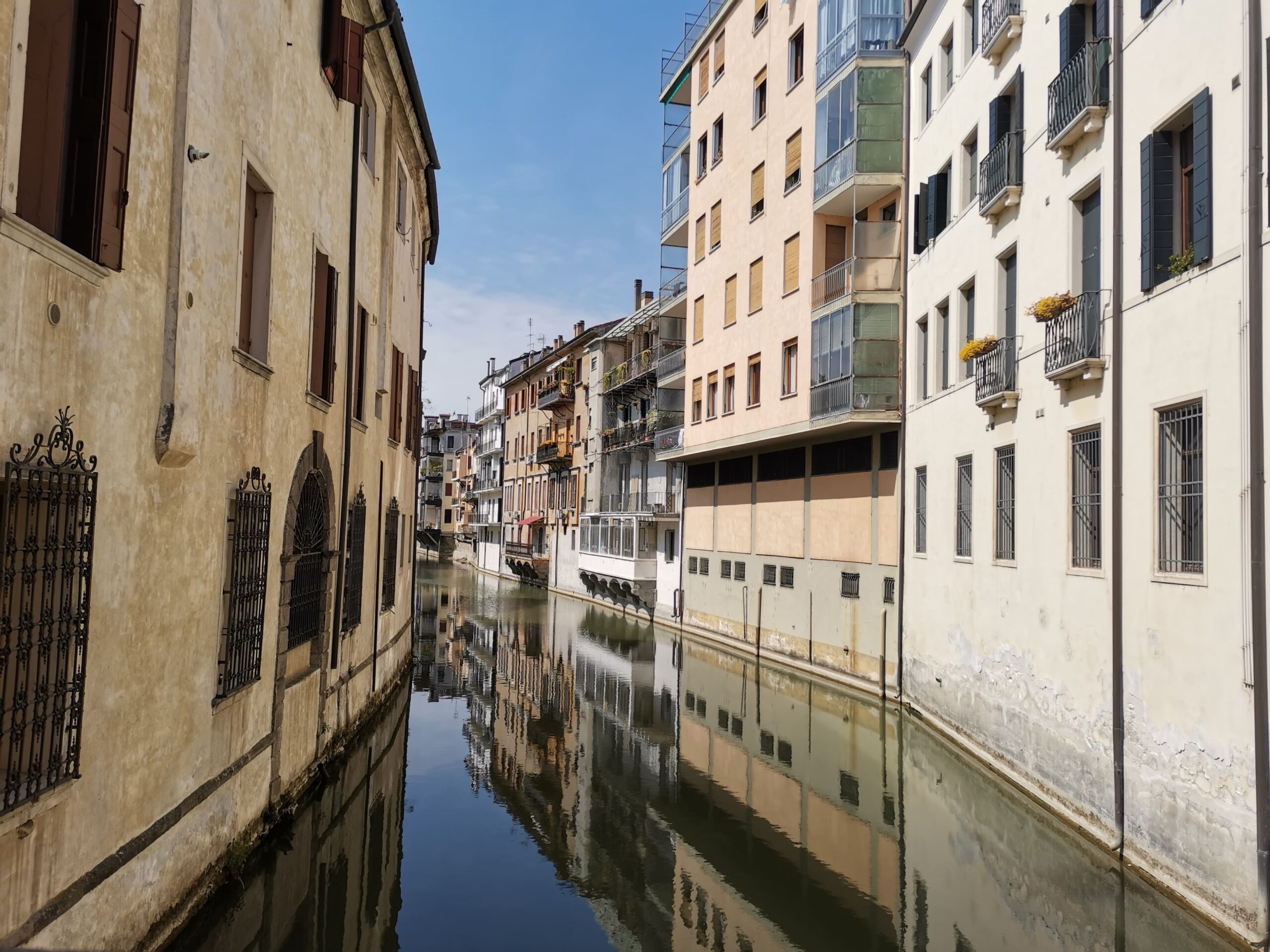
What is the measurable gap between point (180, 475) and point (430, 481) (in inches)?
3263

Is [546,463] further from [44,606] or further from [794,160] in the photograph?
[44,606]

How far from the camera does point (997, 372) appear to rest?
44.1ft

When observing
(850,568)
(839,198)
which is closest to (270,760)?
(850,568)

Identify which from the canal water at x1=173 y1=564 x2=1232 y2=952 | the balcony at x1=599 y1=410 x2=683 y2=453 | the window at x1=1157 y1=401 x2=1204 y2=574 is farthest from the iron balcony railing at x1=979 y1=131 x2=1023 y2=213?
the balcony at x1=599 y1=410 x2=683 y2=453

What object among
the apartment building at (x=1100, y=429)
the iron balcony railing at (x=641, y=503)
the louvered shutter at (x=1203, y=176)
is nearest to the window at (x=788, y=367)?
the apartment building at (x=1100, y=429)

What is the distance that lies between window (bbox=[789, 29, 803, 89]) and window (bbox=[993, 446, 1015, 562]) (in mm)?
12834

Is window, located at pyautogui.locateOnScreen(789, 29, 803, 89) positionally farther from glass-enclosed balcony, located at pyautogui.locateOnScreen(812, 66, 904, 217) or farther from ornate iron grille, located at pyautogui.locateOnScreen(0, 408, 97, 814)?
ornate iron grille, located at pyautogui.locateOnScreen(0, 408, 97, 814)

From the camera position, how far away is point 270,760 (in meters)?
9.80

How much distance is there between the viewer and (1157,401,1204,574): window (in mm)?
8719

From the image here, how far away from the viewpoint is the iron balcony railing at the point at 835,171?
19875 mm

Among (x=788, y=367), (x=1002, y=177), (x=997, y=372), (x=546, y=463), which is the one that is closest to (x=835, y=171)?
(x=788, y=367)

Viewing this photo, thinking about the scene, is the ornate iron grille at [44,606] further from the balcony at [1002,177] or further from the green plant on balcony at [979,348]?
the balcony at [1002,177]

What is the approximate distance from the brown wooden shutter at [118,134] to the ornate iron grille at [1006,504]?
1109 cm

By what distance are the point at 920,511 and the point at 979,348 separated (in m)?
4.71
